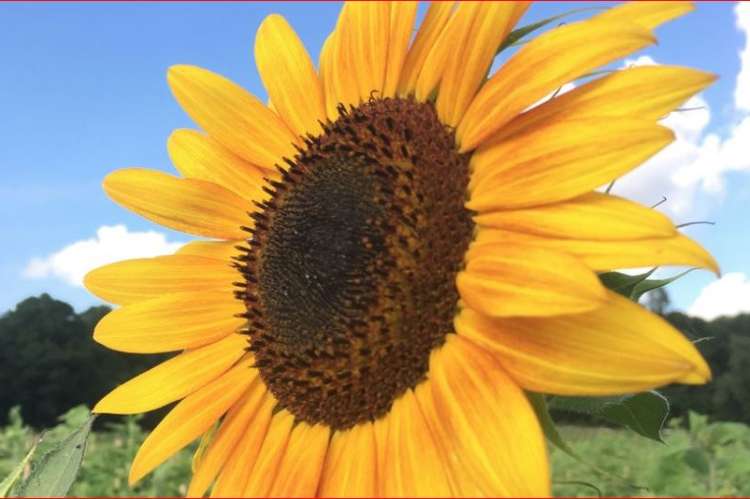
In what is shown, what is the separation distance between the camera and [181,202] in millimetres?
1463

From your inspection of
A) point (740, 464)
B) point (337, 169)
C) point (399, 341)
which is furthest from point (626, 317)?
point (740, 464)

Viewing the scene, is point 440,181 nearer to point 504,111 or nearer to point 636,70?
point 504,111

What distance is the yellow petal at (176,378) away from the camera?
4.28 feet

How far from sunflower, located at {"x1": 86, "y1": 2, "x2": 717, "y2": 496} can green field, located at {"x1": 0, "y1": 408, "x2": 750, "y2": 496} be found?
129mm

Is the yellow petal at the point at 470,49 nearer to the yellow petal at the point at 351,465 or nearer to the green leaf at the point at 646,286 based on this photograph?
the green leaf at the point at 646,286

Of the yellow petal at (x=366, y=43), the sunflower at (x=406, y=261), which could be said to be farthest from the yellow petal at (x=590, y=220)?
the yellow petal at (x=366, y=43)


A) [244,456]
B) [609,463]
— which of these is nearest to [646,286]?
[244,456]

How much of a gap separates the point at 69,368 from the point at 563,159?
18211 mm

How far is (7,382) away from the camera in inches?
633

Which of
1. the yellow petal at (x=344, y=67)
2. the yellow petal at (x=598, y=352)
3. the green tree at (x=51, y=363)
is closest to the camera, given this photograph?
the yellow petal at (x=598, y=352)

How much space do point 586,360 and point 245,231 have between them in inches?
26.7

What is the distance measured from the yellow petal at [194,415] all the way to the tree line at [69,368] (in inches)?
517

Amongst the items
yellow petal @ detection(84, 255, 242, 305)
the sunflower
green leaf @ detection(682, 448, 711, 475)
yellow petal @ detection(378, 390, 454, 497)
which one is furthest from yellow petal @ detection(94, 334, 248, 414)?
green leaf @ detection(682, 448, 711, 475)

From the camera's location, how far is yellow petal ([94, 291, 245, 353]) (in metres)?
1.34
